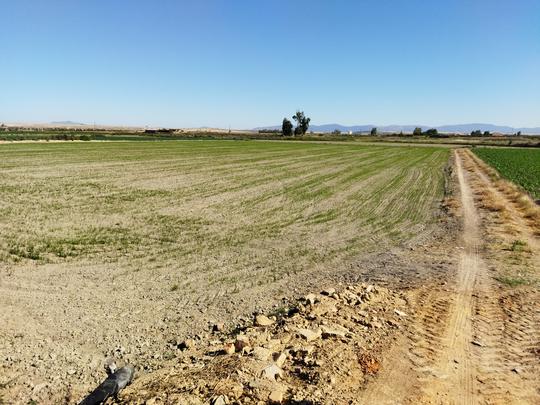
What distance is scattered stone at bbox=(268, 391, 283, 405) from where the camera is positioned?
5.38 meters

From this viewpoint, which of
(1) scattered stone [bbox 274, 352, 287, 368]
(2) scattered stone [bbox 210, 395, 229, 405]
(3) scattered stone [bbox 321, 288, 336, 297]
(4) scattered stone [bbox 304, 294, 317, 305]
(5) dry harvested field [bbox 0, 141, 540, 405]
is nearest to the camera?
(2) scattered stone [bbox 210, 395, 229, 405]

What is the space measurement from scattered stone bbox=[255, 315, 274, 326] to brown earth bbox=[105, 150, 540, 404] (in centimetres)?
15

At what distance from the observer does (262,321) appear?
7.84 m

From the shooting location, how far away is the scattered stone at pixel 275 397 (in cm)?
538

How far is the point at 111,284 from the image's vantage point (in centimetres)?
986

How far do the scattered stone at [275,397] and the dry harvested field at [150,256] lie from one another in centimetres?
223

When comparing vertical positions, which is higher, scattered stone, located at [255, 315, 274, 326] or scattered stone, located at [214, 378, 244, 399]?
scattered stone, located at [214, 378, 244, 399]

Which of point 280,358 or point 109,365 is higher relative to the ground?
point 280,358

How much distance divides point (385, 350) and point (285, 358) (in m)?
1.78

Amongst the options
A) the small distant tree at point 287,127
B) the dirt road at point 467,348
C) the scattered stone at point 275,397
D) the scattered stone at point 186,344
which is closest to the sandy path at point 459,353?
the dirt road at point 467,348

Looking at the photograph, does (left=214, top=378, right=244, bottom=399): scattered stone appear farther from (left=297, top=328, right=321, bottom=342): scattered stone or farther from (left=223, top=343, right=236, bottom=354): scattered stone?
(left=297, top=328, right=321, bottom=342): scattered stone

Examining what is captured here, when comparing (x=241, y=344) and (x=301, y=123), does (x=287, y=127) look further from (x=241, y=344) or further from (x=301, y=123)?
(x=241, y=344)

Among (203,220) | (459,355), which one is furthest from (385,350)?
(203,220)

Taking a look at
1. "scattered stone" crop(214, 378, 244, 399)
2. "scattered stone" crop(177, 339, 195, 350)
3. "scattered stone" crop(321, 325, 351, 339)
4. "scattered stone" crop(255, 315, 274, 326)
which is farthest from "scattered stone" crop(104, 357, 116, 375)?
"scattered stone" crop(321, 325, 351, 339)
